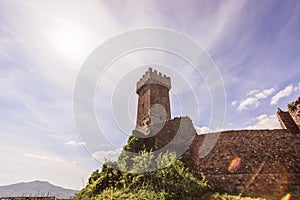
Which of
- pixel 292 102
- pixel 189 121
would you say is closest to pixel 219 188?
pixel 189 121

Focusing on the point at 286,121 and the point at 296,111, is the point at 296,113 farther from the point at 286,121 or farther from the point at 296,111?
the point at 286,121

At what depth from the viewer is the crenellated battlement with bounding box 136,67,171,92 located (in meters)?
27.4

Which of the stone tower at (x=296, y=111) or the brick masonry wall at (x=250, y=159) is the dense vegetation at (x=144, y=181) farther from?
the stone tower at (x=296, y=111)

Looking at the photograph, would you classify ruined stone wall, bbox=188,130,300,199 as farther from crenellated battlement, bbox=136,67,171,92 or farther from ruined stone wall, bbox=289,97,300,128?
crenellated battlement, bbox=136,67,171,92

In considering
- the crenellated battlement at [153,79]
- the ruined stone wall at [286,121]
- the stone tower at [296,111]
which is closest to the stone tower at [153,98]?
the crenellated battlement at [153,79]

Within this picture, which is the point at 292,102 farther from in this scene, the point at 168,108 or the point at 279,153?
the point at 168,108

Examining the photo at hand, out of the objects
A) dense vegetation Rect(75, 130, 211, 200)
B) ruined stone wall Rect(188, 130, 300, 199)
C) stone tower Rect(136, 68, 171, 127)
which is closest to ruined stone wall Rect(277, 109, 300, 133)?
ruined stone wall Rect(188, 130, 300, 199)

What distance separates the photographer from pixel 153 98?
25.6 metres

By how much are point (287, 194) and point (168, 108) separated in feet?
58.2

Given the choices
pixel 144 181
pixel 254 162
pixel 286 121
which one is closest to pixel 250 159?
pixel 254 162

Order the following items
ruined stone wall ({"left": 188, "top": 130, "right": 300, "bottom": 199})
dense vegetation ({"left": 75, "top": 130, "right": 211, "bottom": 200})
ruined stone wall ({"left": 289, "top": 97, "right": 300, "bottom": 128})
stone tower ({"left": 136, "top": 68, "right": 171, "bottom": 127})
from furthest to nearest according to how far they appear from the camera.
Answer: stone tower ({"left": 136, "top": 68, "right": 171, "bottom": 127}), ruined stone wall ({"left": 289, "top": 97, "right": 300, "bottom": 128}), ruined stone wall ({"left": 188, "top": 130, "right": 300, "bottom": 199}), dense vegetation ({"left": 75, "top": 130, "right": 211, "bottom": 200})

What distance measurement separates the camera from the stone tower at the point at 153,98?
971 inches

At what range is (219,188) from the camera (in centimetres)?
1109

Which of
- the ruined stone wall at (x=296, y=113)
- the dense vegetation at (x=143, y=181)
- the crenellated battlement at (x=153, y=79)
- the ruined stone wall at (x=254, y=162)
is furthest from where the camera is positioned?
the crenellated battlement at (x=153, y=79)
